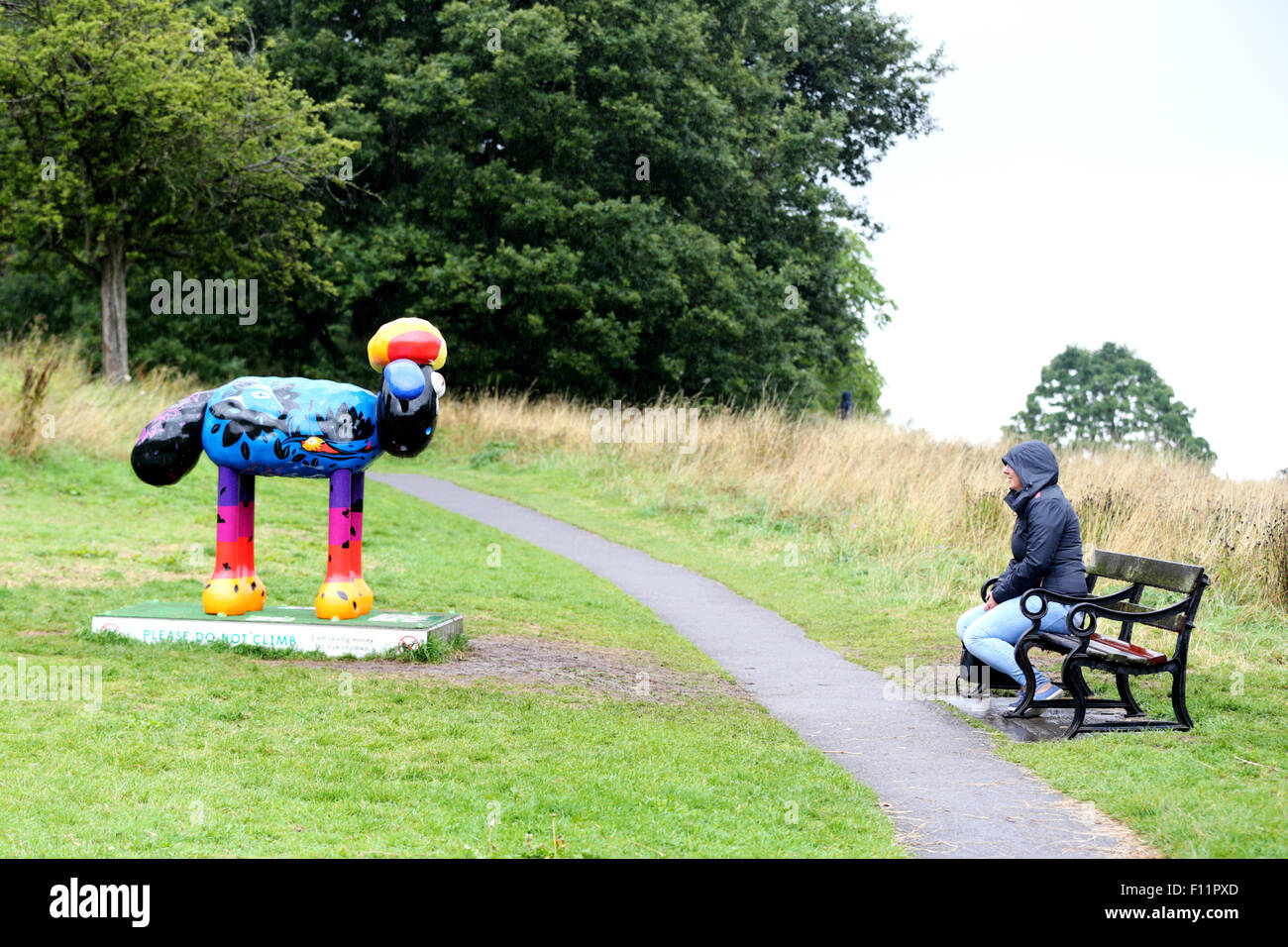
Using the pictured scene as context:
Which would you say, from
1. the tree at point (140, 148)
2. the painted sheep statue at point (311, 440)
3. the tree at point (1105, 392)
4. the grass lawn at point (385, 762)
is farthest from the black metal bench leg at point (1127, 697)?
the tree at point (1105, 392)

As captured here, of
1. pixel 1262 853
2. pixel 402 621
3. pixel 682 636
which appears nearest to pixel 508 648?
pixel 402 621

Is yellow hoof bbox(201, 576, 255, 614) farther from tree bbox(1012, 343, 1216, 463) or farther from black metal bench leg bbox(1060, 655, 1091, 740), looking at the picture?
tree bbox(1012, 343, 1216, 463)

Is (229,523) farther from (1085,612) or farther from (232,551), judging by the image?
(1085,612)

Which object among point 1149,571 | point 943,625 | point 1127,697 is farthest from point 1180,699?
point 943,625

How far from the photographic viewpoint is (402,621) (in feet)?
32.5

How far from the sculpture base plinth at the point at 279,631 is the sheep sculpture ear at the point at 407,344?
210cm

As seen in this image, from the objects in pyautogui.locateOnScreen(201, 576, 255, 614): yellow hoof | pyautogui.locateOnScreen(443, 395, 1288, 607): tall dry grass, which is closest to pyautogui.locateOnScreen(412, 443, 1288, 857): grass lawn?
pyautogui.locateOnScreen(443, 395, 1288, 607): tall dry grass

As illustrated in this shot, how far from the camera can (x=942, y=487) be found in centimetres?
1692

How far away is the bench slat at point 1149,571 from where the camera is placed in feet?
25.7

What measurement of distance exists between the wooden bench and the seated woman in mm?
156

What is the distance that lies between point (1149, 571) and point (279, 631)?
648 cm

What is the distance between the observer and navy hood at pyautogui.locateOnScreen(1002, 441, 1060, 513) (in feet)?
27.2

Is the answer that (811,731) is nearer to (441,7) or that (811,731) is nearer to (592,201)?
(592,201)
